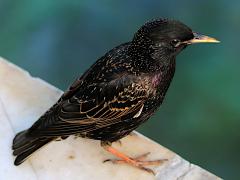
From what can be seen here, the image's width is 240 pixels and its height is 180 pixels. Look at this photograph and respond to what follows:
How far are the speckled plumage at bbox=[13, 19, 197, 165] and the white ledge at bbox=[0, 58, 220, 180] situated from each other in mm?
100

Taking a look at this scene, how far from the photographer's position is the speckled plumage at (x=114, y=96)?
11.1 ft

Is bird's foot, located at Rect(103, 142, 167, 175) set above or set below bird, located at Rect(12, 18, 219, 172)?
below

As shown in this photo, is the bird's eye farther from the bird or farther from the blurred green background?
the blurred green background

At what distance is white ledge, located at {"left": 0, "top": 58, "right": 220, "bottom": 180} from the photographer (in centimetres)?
349

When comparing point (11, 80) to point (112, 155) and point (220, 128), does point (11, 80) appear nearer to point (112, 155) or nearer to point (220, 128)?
point (112, 155)

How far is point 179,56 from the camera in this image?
586cm

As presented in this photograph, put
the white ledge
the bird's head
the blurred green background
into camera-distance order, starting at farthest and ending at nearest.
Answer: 1. the blurred green background
2. the white ledge
3. the bird's head

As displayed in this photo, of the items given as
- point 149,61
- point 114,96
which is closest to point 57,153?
point 114,96

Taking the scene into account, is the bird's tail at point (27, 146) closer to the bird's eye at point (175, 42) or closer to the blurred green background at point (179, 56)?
the bird's eye at point (175, 42)

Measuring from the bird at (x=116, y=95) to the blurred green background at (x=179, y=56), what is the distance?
5.86 feet

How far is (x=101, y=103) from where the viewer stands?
11.2ft

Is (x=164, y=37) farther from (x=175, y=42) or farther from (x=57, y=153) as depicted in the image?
(x=57, y=153)

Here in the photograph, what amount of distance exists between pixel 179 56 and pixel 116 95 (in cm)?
252

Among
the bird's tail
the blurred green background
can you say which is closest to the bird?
the bird's tail
